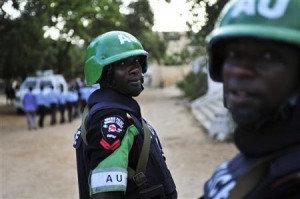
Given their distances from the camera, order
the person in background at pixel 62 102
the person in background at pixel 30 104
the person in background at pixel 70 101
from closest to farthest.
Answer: the person in background at pixel 30 104
the person in background at pixel 62 102
the person in background at pixel 70 101

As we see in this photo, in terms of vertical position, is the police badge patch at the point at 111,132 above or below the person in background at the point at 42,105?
above

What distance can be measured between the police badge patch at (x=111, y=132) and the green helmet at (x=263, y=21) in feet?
3.72

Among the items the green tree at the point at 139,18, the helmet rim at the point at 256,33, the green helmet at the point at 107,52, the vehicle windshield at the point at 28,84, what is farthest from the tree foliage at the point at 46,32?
the helmet rim at the point at 256,33

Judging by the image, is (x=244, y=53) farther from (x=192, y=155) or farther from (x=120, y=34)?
(x=192, y=155)

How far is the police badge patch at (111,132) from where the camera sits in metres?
2.29

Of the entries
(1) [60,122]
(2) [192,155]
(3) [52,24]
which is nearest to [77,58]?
(3) [52,24]

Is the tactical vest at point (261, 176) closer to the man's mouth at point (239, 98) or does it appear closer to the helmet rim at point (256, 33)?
the man's mouth at point (239, 98)

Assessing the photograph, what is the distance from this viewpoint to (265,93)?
3.78 feet

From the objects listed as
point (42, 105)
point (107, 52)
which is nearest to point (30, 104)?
point (42, 105)

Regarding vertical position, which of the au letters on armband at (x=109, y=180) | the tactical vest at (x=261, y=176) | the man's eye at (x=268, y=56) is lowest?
the au letters on armband at (x=109, y=180)

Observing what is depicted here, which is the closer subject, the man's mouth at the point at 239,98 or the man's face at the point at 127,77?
the man's mouth at the point at 239,98

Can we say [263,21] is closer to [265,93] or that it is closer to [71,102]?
[265,93]

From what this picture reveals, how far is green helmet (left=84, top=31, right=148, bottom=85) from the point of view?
258 centimetres

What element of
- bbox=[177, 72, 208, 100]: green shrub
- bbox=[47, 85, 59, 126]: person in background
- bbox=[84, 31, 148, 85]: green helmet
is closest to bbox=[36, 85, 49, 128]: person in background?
bbox=[47, 85, 59, 126]: person in background
